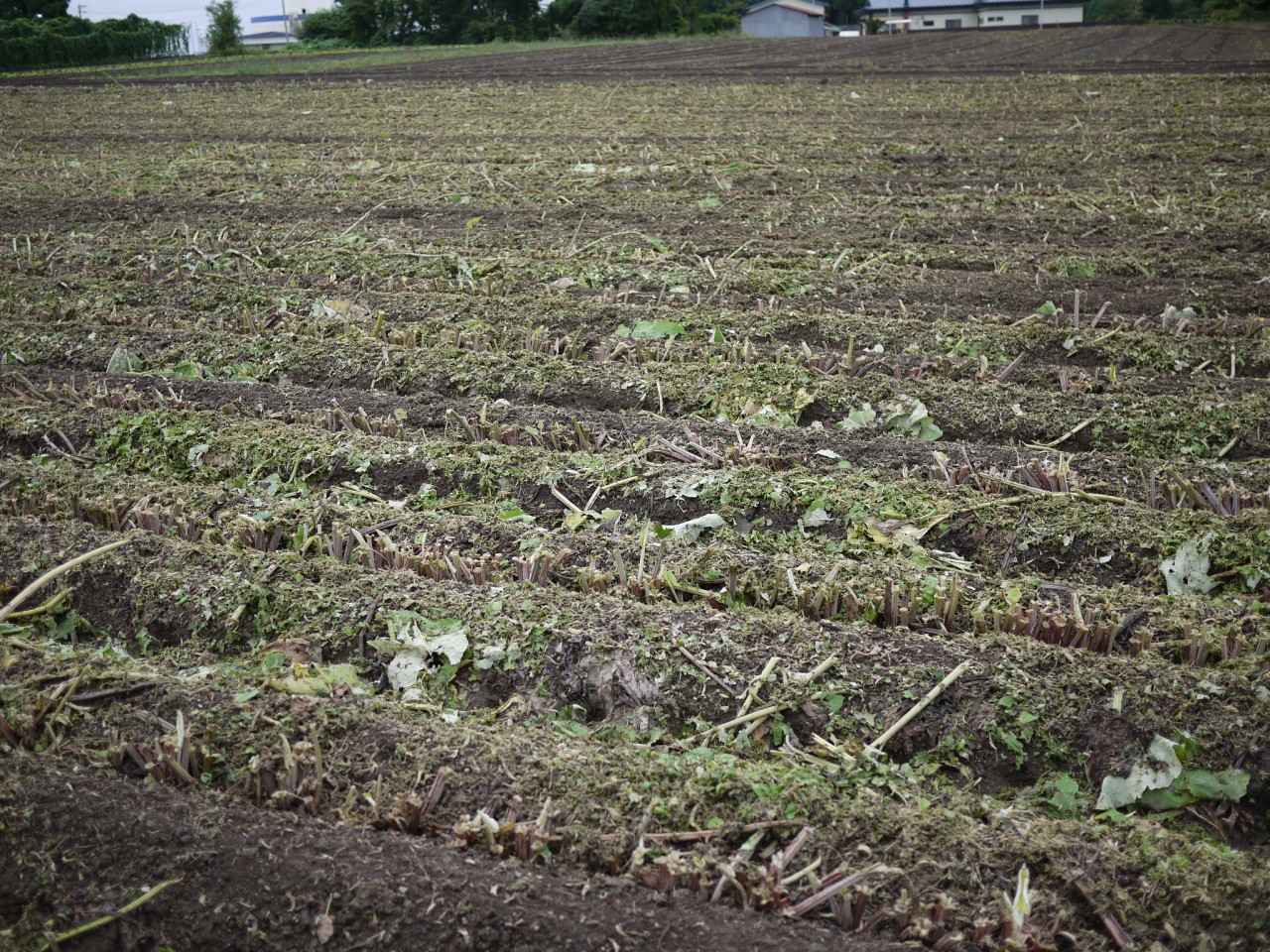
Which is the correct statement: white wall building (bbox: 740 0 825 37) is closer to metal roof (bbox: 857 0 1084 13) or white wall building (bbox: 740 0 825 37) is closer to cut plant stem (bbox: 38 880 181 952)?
metal roof (bbox: 857 0 1084 13)

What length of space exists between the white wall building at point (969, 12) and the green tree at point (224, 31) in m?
41.0

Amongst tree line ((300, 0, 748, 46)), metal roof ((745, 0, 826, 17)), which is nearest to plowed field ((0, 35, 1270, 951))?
tree line ((300, 0, 748, 46))

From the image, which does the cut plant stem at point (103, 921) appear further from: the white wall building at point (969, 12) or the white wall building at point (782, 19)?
the white wall building at point (969, 12)

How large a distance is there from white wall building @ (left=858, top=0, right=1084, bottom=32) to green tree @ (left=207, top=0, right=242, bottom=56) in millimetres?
41022

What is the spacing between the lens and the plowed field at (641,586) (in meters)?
2.31

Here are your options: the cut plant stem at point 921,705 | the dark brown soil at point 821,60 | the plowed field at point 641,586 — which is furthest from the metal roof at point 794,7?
the cut plant stem at point 921,705

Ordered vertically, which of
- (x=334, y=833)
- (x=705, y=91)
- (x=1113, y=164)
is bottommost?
(x=334, y=833)

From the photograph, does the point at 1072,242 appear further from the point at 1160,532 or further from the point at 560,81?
the point at 560,81

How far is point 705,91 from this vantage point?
17.2 meters

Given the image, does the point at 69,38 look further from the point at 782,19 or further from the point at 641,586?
the point at 782,19

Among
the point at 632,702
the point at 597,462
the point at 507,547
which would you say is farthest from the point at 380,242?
the point at 632,702

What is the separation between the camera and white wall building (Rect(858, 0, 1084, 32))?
6119 centimetres

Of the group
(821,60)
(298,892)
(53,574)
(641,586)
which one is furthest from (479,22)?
(298,892)

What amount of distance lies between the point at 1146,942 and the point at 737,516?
6.58 feet
